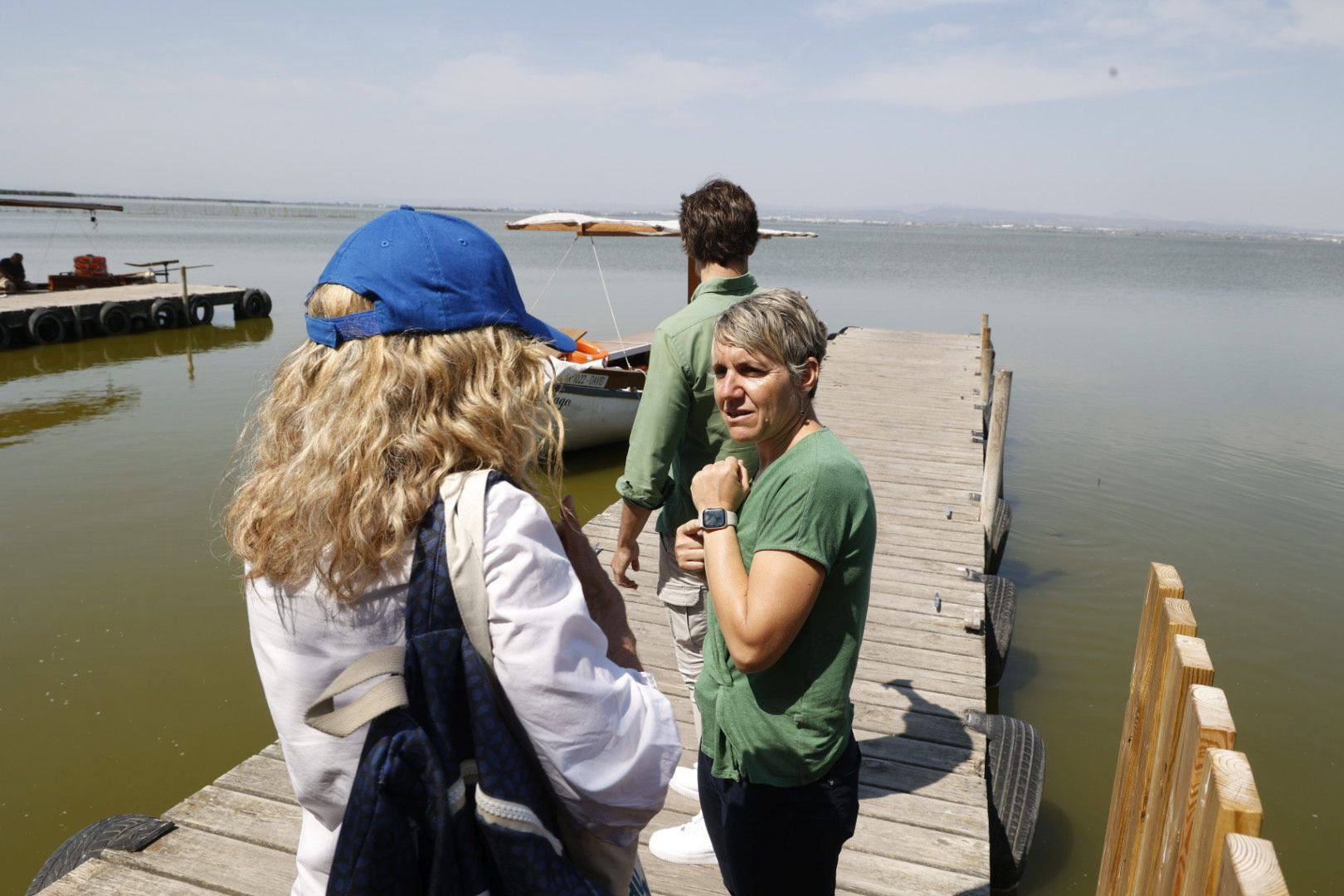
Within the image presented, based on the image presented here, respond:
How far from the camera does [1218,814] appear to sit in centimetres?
144

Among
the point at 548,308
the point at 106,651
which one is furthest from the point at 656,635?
the point at 548,308

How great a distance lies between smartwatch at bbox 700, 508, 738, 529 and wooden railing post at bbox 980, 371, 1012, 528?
5584mm

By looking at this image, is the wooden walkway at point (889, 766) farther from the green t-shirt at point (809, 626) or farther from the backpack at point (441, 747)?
the backpack at point (441, 747)

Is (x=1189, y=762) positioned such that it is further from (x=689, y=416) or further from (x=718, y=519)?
(x=689, y=416)

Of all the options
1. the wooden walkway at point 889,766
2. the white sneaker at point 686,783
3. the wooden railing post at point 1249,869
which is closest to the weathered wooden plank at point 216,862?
the wooden walkway at point 889,766

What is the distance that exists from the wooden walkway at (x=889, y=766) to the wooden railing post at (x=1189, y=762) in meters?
1.61

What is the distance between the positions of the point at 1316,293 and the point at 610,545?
47415mm

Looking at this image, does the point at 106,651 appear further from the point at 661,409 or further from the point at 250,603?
the point at 250,603

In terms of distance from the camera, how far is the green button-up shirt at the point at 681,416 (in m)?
2.99

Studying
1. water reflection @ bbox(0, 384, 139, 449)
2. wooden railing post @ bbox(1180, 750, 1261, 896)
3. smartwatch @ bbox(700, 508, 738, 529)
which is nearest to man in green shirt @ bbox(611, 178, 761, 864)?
smartwatch @ bbox(700, 508, 738, 529)

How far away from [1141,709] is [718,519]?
56.4 inches

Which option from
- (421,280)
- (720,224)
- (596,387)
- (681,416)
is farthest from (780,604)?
(596,387)

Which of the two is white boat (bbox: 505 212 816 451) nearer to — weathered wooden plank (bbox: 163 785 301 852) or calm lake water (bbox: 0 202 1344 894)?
calm lake water (bbox: 0 202 1344 894)

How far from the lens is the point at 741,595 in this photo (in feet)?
6.61
